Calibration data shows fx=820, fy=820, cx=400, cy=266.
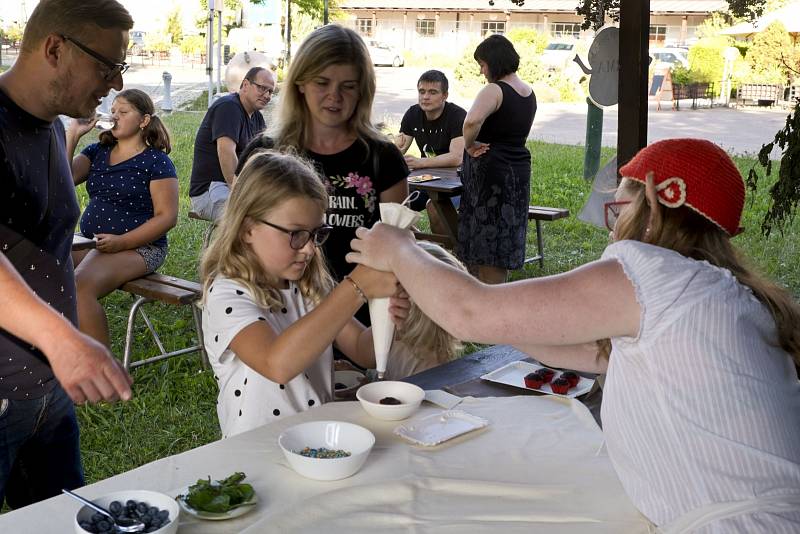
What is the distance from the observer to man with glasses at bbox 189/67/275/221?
5.91 metres

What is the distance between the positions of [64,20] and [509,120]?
4200 millimetres

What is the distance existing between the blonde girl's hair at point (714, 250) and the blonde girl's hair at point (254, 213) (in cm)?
105

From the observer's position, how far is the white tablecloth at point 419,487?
1588mm

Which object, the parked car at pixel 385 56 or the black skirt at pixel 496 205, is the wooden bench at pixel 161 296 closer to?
the black skirt at pixel 496 205

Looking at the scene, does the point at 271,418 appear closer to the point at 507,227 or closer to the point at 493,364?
the point at 493,364

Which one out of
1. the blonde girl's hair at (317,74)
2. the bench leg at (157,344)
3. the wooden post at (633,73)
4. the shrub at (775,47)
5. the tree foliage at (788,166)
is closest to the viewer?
the blonde girl's hair at (317,74)

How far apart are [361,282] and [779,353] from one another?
3.12 ft

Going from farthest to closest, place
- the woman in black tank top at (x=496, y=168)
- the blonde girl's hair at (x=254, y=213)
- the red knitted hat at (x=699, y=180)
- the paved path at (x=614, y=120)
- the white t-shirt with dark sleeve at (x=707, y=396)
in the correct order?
the paved path at (x=614, y=120), the woman in black tank top at (x=496, y=168), the blonde girl's hair at (x=254, y=213), the red knitted hat at (x=699, y=180), the white t-shirt with dark sleeve at (x=707, y=396)

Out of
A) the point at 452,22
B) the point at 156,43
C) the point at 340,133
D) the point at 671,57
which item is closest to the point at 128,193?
the point at 340,133

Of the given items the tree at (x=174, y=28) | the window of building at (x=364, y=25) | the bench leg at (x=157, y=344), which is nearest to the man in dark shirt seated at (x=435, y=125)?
the bench leg at (x=157, y=344)

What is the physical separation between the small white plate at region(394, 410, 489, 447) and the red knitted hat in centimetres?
78

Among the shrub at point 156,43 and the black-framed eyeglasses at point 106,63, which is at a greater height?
the shrub at point 156,43

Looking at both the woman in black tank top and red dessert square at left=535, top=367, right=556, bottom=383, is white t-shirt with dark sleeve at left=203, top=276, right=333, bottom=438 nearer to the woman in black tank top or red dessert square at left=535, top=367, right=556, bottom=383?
red dessert square at left=535, top=367, right=556, bottom=383

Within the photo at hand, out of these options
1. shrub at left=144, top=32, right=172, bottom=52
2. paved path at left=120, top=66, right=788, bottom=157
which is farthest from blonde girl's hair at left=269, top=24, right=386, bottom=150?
shrub at left=144, top=32, right=172, bottom=52
